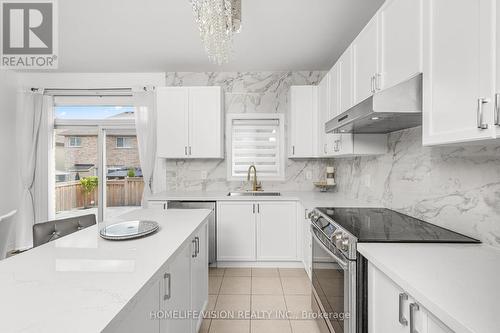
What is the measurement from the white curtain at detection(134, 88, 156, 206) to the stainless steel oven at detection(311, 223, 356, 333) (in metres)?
2.63

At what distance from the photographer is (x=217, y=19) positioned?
2.04 meters

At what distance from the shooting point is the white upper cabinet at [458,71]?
0.92 metres

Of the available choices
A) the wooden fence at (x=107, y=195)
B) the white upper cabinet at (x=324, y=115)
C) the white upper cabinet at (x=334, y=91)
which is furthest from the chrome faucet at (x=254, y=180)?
the wooden fence at (x=107, y=195)

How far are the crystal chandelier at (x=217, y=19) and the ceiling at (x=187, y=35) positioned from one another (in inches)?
8.6

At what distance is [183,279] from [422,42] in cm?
175

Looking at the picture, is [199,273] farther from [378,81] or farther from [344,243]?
[378,81]

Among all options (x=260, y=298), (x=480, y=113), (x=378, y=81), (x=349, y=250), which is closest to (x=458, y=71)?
(x=480, y=113)

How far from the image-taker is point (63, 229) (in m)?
1.88

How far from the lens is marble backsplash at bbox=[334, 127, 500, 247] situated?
1.32m

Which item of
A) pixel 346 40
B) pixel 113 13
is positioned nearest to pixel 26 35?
pixel 113 13

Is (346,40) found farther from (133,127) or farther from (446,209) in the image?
(133,127)

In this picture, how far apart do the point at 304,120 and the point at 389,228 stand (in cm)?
211

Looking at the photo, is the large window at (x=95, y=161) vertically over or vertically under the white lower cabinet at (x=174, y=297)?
over

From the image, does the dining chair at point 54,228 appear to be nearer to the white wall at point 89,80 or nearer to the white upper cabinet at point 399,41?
the white upper cabinet at point 399,41
